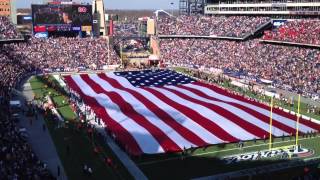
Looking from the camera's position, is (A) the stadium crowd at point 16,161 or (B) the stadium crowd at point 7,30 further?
(B) the stadium crowd at point 7,30

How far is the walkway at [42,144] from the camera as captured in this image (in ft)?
78.8

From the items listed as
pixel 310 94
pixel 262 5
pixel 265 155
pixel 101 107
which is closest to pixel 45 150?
pixel 101 107

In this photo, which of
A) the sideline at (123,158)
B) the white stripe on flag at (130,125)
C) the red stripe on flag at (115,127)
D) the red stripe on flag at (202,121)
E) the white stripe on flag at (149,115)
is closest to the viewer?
the sideline at (123,158)

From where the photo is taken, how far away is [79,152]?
26.3m

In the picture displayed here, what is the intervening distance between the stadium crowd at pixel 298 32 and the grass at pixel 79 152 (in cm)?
2999

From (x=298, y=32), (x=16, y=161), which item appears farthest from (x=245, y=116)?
(x=298, y=32)

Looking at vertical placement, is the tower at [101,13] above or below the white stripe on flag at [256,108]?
above

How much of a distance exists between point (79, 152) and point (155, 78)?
25.6 m

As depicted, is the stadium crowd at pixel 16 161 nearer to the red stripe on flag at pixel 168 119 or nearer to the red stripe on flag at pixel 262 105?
the red stripe on flag at pixel 168 119

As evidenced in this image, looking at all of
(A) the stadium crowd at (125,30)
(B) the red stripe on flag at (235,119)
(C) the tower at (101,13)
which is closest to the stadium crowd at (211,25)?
(C) the tower at (101,13)

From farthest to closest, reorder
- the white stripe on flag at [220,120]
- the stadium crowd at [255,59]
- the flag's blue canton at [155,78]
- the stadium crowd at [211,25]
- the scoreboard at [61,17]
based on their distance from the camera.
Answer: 1. the scoreboard at [61,17]
2. the stadium crowd at [211,25]
3. the flag's blue canton at [155,78]
4. the stadium crowd at [255,59]
5. the white stripe on flag at [220,120]

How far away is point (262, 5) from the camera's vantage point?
215 ft

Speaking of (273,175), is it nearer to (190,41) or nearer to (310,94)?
(310,94)

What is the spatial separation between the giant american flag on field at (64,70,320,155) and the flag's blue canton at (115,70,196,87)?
52 cm
